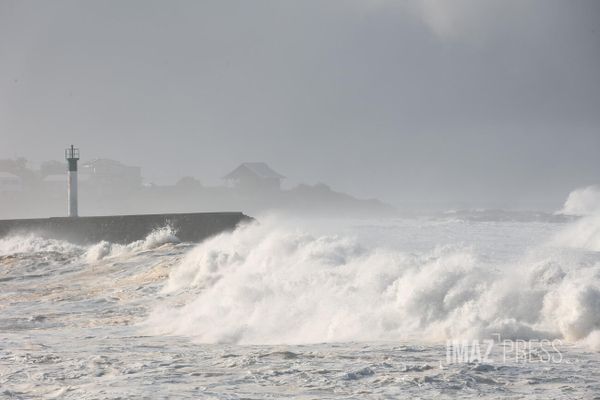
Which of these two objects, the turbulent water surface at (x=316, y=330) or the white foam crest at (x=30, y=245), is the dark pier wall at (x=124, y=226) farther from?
the turbulent water surface at (x=316, y=330)

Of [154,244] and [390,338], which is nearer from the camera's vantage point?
[390,338]

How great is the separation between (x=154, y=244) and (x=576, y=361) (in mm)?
15794

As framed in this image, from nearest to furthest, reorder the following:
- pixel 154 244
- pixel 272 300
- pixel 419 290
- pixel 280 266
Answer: pixel 419 290
pixel 272 300
pixel 280 266
pixel 154 244

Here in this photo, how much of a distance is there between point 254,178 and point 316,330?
253ft

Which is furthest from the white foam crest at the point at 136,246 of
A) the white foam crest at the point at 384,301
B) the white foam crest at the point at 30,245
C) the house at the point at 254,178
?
the house at the point at 254,178

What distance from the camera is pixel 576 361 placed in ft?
21.3

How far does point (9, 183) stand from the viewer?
84.6 m

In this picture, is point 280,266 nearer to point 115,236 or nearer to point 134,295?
point 134,295

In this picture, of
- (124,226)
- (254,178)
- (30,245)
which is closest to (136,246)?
(124,226)

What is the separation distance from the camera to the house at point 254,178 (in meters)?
85.7

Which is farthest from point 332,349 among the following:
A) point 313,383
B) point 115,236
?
point 115,236

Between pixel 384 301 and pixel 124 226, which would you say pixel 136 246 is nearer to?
pixel 124 226

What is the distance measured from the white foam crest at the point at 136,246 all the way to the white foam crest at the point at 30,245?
1.80 metres

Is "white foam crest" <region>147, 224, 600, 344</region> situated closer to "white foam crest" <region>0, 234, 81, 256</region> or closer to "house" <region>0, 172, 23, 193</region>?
"white foam crest" <region>0, 234, 81, 256</region>
